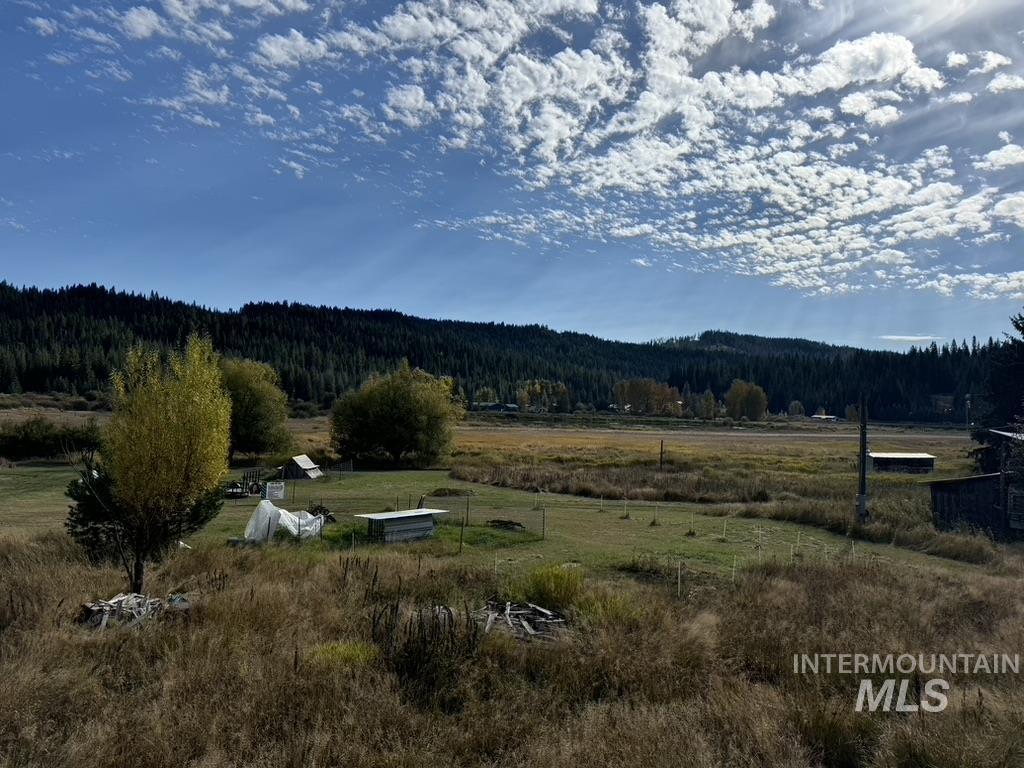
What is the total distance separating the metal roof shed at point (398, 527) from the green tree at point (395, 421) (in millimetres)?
28368

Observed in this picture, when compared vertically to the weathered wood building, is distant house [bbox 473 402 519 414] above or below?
below

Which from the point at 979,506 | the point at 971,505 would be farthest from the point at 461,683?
the point at 979,506

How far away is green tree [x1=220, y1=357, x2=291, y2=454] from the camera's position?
46500mm

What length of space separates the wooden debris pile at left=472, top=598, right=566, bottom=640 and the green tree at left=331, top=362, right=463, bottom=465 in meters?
Answer: 38.0

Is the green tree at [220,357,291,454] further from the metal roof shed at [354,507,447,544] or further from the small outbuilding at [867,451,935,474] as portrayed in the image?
the small outbuilding at [867,451,935,474]

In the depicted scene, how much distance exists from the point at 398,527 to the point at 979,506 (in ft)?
74.8

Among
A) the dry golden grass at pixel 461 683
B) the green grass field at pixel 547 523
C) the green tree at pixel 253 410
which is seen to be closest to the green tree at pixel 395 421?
the green grass field at pixel 547 523

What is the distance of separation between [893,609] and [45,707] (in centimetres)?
1306

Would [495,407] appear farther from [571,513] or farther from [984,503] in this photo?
[984,503]

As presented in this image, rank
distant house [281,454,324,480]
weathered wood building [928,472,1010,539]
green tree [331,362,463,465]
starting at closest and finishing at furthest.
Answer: weathered wood building [928,472,1010,539] → distant house [281,454,324,480] → green tree [331,362,463,465]

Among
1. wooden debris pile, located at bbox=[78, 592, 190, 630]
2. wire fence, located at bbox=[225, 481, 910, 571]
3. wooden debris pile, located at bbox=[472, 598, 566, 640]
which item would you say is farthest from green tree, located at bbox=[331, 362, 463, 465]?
wooden debris pile, located at bbox=[78, 592, 190, 630]

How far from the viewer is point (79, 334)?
152 metres

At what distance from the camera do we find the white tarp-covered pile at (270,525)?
18.1 m

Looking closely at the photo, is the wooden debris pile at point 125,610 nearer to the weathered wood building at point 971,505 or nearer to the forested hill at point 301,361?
the weathered wood building at point 971,505
